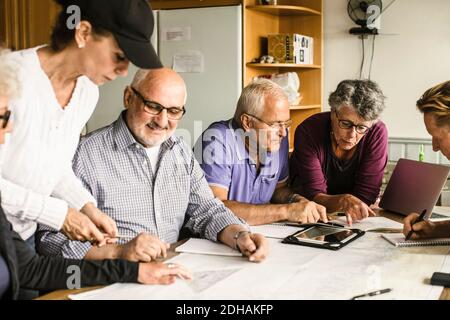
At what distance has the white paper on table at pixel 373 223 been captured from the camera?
7.07 feet

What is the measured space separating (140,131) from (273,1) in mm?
2340

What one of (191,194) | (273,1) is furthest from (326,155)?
(273,1)

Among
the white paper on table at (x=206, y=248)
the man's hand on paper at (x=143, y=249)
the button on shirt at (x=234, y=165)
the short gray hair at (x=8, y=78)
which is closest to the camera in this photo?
the short gray hair at (x=8, y=78)

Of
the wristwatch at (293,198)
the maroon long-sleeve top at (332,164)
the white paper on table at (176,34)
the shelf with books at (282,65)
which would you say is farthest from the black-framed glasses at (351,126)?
the white paper on table at (176,34)

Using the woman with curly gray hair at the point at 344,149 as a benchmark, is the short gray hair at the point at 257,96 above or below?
above

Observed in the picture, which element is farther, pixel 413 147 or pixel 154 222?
pixel 413 147

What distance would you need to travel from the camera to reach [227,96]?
391cm

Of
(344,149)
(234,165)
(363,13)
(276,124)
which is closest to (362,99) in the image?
(344,149)

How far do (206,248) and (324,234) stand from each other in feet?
1.38

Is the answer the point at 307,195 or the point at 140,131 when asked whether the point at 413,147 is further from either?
the point at 140,131

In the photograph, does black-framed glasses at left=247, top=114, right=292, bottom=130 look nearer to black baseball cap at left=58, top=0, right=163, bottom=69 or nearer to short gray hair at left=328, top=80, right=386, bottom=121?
short gray hair at left=328, top=80, right=386, bottom=121

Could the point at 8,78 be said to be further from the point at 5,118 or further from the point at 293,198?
the point at 293,198

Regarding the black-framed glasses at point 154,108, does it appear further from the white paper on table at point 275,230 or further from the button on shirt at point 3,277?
the button on shirt at point 3,277

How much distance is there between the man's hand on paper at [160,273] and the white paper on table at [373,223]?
2.86 feet
